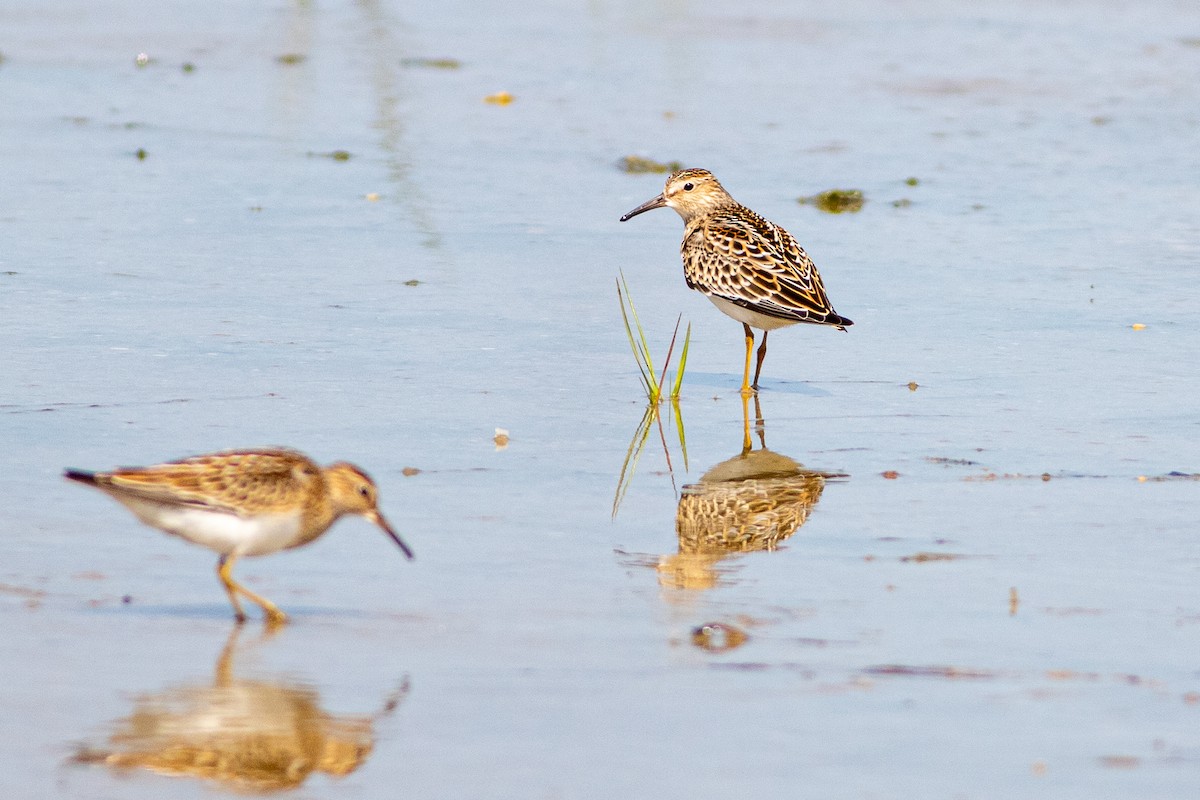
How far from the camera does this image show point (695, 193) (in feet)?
36.6

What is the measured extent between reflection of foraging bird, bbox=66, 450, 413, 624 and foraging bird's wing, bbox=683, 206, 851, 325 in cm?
397

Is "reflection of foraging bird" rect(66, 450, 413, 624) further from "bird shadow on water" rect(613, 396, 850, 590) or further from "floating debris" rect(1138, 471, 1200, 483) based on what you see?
"floating debris" rect(1138, 471, 1200, 483)

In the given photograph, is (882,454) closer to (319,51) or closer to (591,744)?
(591,744)

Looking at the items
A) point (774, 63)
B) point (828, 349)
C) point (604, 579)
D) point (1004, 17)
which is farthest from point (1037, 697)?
point (1004, 17)

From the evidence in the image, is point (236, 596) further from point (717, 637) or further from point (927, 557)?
point (927, 557)

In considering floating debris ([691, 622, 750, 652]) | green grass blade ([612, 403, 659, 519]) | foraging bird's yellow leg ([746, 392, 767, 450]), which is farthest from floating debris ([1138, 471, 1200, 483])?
floating debris ([691, 622, 750, 652])

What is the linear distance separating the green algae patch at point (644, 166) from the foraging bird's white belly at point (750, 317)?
474 cm

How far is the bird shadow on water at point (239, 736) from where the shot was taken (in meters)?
4.93

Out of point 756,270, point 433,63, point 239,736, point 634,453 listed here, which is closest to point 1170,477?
point 634,453

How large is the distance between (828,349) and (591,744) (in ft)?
Result: 18.8

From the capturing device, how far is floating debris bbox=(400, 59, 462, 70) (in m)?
19.0

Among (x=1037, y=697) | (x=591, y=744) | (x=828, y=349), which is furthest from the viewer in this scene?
(x=828, y=349)

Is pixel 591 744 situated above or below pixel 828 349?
above

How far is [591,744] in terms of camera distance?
5082 mm
